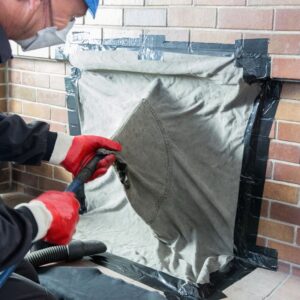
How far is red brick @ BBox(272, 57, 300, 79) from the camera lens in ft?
7.35

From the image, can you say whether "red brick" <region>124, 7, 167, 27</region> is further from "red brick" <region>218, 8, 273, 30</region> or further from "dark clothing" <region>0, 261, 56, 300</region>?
"dark clothing" <region>0, 261, 56, 300</region>

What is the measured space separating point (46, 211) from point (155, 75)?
1.26 meters

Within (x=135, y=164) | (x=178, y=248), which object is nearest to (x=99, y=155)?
(x=135, y=164)

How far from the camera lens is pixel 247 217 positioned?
8.25 ft

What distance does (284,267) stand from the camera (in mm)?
2443

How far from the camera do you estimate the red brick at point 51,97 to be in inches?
125

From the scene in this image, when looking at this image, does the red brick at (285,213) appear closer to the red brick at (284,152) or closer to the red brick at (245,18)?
the red brick at (284,152)

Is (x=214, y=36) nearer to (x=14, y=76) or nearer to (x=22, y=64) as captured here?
(x=22, y=64)

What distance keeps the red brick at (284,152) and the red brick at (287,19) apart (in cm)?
54

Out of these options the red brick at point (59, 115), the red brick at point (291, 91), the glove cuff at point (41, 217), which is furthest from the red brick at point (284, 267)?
the red brick at point (59, 115)

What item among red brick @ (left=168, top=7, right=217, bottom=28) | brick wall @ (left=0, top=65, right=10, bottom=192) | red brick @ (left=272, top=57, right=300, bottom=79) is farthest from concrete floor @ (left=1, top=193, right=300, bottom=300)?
brick wall @ (left=0, top=65, right=10, bottom=192)

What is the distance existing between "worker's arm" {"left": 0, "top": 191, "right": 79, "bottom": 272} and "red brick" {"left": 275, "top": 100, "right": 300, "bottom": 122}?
3.67 ft

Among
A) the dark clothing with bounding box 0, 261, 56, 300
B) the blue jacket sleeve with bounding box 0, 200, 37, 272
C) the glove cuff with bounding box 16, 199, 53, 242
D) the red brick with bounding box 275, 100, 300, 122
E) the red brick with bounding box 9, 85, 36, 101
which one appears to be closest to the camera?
the blue jacket sleeve with bounding box 0, 200, 37, 272

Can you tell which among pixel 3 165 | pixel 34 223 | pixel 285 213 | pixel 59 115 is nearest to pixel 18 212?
pixel 34 223
